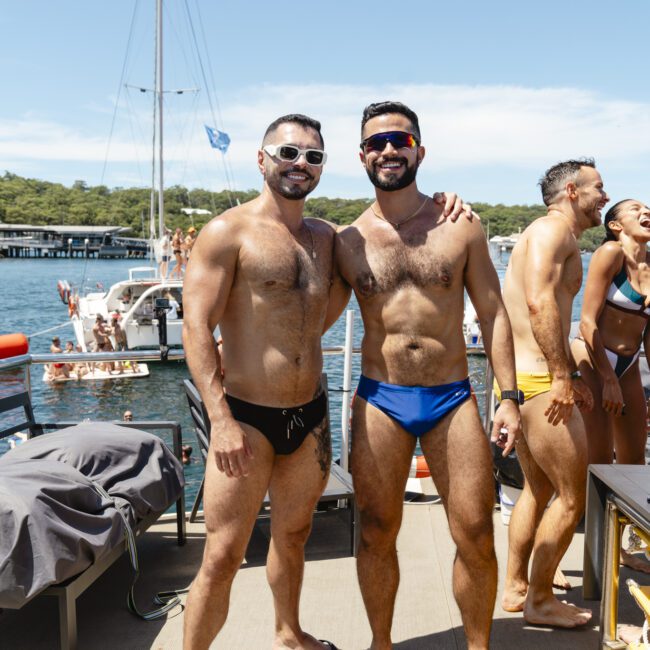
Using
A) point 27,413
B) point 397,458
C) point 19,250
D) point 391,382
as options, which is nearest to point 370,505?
point 397,458

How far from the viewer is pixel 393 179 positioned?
269 cm

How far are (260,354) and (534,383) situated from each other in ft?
4.27

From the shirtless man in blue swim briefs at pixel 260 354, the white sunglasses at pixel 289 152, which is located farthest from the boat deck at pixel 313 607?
the white sunglasses at pixel 289 152

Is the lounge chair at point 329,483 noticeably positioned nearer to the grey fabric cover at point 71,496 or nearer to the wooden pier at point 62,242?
the grey fabric cover at point 71,496

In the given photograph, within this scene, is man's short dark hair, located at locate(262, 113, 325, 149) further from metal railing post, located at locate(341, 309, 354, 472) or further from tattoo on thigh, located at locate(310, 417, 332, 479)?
metal railing post, located at locate(341, 309, 354, 472)

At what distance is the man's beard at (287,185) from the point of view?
102 inches

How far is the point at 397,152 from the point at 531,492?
1.69 meters

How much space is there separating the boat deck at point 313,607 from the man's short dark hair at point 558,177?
1949mm

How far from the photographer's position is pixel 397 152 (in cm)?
266

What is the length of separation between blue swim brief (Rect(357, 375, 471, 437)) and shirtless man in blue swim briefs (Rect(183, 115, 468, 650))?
0.29 metres

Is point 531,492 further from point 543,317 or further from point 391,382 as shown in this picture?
point 391,382

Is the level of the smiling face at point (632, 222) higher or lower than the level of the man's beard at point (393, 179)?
lower

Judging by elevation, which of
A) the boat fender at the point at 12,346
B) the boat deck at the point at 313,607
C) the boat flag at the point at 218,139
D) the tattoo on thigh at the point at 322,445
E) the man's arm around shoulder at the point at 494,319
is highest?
the boat flag at the point at 218,139

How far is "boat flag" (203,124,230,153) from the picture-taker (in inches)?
1324
